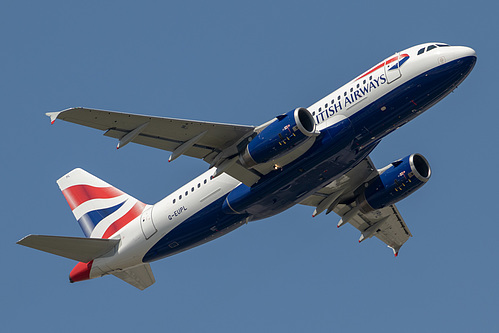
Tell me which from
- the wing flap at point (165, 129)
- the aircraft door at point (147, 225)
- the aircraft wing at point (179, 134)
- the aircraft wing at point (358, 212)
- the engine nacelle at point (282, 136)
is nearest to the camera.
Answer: the wing flap at point (165, 129)

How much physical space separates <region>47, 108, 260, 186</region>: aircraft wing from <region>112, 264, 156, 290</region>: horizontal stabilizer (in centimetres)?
907

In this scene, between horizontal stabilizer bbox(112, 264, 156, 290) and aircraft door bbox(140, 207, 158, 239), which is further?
horizontal stabilizer bbox(112, 264, 156, 290)

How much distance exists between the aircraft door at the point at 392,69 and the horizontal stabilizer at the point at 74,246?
1711 centimetres

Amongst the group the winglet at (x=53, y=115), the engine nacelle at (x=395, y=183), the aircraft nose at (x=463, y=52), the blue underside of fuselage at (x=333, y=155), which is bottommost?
the engine nacelle at (x=395, y=183)

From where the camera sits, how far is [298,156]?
129 ft

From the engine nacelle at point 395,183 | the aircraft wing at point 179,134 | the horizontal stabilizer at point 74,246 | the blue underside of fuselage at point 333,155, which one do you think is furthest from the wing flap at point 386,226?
the horizontal stabilizer at point 74,246

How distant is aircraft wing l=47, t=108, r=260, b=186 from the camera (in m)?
37.3

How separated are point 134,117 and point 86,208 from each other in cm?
1303

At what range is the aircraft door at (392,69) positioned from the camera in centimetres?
3866

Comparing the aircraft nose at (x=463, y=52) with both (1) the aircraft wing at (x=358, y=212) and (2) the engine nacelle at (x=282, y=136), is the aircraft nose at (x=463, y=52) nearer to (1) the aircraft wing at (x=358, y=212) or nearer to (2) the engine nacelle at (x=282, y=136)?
(2) the engine nacelle at (x=282, y=136)

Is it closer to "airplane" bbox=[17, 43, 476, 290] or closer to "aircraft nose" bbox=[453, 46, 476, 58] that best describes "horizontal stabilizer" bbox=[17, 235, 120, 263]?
"airplane" bbox=[17, 43, 476, 290]

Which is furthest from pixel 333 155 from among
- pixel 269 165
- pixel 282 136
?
pixel 269 165

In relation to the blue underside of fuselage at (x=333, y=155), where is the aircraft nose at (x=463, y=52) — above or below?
above

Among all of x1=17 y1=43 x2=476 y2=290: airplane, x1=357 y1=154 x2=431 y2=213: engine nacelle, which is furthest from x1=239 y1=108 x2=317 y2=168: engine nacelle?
x1=357 y1=154 x2=431 y2=213: engine nacelle
